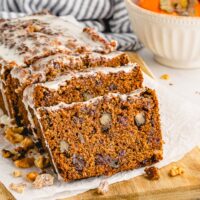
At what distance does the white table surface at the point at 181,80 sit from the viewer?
457 cm

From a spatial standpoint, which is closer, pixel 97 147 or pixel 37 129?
pixel 97 147

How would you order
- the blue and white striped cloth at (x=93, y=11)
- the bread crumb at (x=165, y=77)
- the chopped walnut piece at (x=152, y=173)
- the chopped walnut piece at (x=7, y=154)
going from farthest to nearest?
the blue and white striped cloth at (x=93, y=11)
the bread crumb at (x=165, y=77)
the chopped walnut piece at (x=7, y=154)
the chopped walnut piece at (x=152, y=173)

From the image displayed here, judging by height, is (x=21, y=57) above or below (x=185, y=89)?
above

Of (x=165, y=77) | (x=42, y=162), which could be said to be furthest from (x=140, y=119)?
(x=165, y=77)

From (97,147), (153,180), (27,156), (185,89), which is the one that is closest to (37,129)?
(27,156)

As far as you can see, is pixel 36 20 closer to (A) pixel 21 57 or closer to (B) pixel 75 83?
(A) pixel 21 57

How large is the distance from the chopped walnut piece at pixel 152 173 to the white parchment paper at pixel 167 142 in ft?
0.21

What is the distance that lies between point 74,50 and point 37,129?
612 mm

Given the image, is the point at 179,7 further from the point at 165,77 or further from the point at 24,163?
the point at 24,163

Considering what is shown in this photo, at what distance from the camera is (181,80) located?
479 cm

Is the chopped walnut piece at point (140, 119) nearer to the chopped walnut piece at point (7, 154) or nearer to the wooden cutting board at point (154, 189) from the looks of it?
the wooden cutting board at point (154, 189)

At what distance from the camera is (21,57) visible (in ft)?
12.2

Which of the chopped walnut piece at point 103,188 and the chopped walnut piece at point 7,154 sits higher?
the chopped walnut piece at point 7,154

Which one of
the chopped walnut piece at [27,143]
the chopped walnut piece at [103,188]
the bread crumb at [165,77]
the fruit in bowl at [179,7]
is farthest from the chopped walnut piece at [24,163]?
the fruit in bowl at [179,7]
